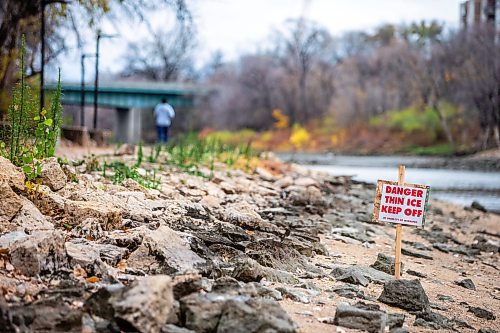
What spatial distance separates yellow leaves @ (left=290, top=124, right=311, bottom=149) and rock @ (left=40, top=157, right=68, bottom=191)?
4950 centimetres

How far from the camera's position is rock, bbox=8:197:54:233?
18.6ft

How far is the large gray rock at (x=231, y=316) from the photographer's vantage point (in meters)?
4.36

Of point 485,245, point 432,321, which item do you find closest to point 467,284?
point 432,321

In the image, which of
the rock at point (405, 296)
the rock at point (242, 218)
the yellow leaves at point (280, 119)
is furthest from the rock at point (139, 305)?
the yellow leaves at point (280, 119)

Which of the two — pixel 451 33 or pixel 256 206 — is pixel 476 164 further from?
pixel 256 206

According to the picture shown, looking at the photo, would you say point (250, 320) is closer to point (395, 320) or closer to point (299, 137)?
point (395, 320)

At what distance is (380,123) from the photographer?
5572 cm

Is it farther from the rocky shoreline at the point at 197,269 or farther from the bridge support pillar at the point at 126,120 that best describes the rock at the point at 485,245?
the bridge support pillar at the point at 126,120

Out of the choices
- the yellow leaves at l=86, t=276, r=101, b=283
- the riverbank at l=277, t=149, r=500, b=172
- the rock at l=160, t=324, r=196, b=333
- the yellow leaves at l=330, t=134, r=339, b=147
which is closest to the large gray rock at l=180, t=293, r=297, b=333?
the rock at l=160, t=324, r=196, b=333

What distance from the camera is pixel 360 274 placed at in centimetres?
661

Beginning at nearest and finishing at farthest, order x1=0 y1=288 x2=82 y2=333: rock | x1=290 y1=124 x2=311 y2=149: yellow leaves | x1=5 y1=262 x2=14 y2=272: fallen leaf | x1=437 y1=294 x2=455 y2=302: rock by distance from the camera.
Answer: x1=0 y1=288 x2=82 y2=333: rock, x1=5 y1=262 x2=14 y2=272: fallen leaf, x1=437 y1=294 x2=455 y2=302: rock, x1=290 y1=124 x2=311 y2=149: yellow leaves

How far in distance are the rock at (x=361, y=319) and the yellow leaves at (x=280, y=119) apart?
57.2m

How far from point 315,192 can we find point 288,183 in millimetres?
1555

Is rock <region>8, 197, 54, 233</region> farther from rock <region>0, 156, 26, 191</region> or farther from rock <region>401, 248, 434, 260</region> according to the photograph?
rock <region>401, 248, 434, 260</region>
